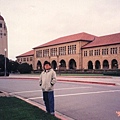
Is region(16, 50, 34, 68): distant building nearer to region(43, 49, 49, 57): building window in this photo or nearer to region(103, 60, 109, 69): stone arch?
region(43, 49, 49, 57): building window

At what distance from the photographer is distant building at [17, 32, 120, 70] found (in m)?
63.8

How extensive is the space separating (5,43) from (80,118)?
98.7 m

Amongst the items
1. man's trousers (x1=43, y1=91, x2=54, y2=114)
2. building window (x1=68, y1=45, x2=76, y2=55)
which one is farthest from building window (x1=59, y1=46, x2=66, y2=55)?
man's trousers (x1=43, y1=91, x2=54, y2=114)

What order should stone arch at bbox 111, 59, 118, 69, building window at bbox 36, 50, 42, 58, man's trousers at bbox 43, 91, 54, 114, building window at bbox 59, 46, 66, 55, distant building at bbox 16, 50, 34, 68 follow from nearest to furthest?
man's trousers at bbox 43, 91, 54, 114
stone arch at bbox 111, 59, 118, 69
building window at bbox 59, 46, 66, 55
building window at bbox 36, 50, 42, 58
distant building at bbox 16, 50, 34, 68

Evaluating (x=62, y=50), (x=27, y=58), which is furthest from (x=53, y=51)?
(x=27, y=58)

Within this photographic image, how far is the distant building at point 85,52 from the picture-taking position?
63.8 metres

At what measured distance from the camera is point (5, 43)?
103m

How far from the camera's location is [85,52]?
238 feet

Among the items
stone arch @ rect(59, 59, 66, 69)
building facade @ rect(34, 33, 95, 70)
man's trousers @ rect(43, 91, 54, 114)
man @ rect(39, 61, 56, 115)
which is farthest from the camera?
stone arch @ rect(59, 59, 66, 69)

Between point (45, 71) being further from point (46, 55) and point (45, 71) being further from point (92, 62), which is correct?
point (46, 55)

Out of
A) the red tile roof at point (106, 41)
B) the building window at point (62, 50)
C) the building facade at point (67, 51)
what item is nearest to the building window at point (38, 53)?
the building facade at point (67, 51)

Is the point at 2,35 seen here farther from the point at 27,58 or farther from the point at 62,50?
the point at 62,50

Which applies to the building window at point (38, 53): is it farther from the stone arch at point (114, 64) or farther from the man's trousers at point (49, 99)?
the man's trousers at point (49, 99)

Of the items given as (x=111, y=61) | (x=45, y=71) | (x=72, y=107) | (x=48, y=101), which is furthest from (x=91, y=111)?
(x=111, y=61)
